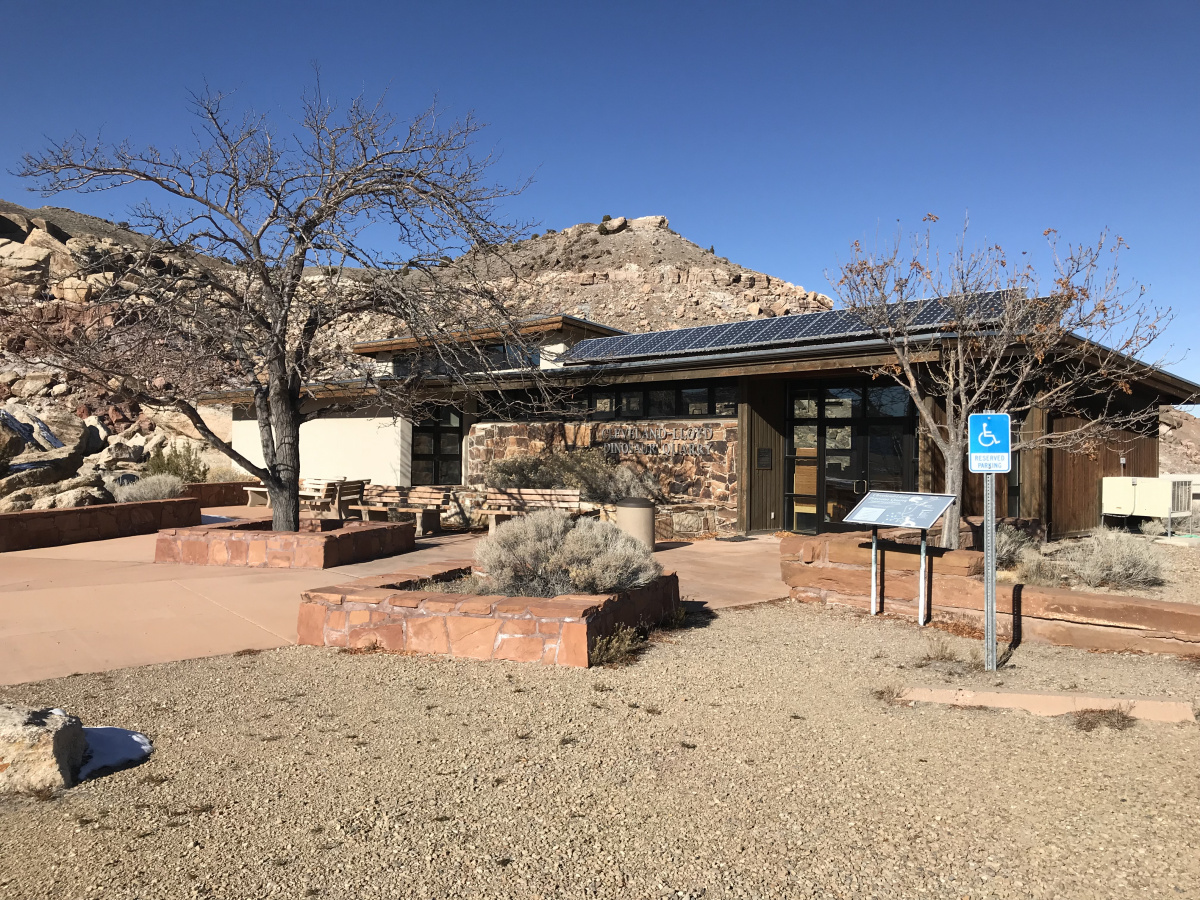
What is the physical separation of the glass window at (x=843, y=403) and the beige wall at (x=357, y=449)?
9610mm

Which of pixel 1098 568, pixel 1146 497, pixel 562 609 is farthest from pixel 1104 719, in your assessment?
pixel 1146 497

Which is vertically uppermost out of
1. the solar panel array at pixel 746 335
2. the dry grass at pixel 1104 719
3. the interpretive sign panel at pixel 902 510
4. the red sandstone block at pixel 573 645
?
the solar panel array at pixel 746 335

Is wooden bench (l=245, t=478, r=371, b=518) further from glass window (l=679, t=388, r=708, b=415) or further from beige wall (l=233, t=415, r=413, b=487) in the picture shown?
glass window (l=679, t=388, r=708, b=415)

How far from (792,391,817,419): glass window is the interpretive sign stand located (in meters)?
6.33

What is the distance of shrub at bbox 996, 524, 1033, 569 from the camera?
881cm

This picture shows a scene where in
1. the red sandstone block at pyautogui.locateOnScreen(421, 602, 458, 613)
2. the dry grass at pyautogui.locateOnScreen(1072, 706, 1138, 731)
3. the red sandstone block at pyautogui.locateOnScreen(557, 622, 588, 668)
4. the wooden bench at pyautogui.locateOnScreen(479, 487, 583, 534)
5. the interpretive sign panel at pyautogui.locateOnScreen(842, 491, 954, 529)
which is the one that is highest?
the interpretive sign panel at pyautogui.locateOnScreen(842, 491, 954, 529)

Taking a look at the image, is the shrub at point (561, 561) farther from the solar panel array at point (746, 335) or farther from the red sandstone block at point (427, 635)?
the solar panel array at point (746, 335)

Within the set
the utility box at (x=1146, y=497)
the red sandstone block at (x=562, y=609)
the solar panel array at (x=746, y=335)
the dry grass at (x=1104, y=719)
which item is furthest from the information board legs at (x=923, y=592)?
the utility box at (x=1146, y=497)

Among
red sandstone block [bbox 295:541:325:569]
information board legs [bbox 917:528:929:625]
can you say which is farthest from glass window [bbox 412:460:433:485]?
information board legs [bbox 917:528:929:625]

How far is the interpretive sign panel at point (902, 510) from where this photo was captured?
258 inches

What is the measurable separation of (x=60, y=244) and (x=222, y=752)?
164 ft

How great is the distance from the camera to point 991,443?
5738mm

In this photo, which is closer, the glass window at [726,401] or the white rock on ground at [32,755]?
the white rock on ground at [32,755]

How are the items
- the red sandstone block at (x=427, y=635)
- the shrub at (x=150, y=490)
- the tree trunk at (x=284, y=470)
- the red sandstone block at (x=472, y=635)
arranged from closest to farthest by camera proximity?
the red sandstone block at (x=472, y=635)
the red sandstone block at (x=427, y=635)
the tree trunk at (x=284, y=470)
the shrub at (x=150, y=490)
